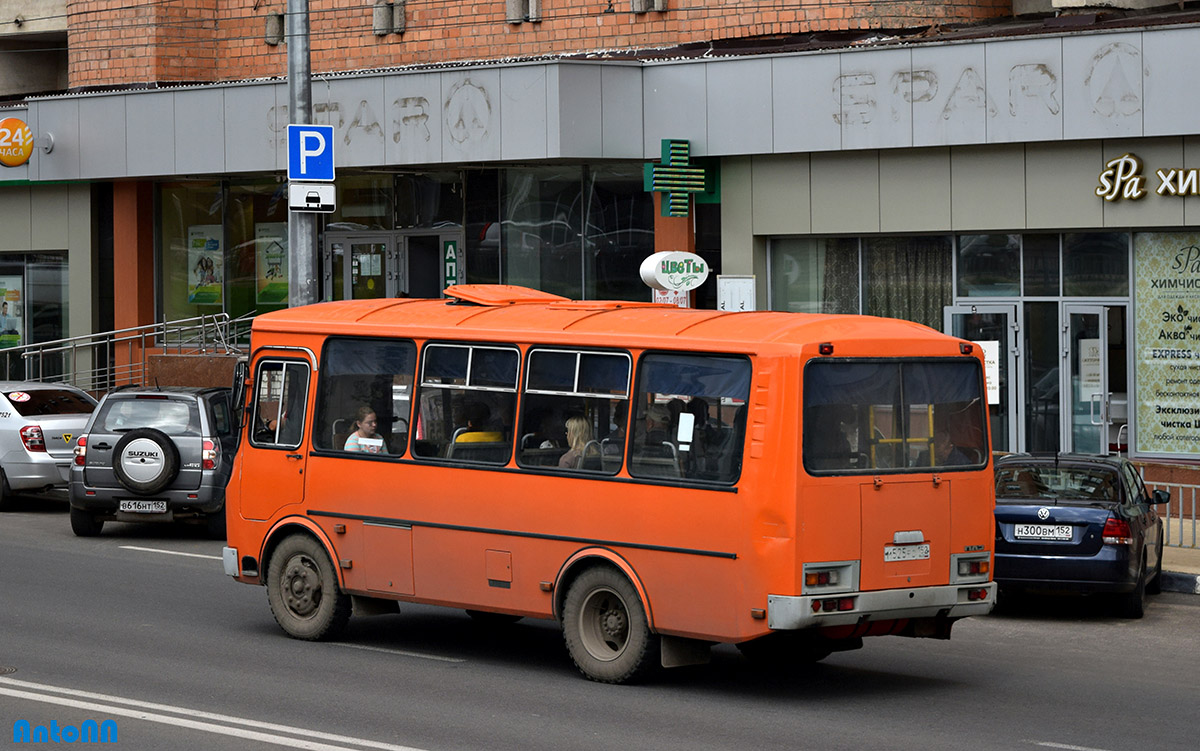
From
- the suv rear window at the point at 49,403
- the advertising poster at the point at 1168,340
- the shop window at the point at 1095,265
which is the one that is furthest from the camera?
the suv rear window at the point at 49,403

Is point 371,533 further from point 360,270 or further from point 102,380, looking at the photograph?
point 102,380

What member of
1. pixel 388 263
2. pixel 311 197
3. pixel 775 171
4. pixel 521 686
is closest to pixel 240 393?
pixel 521 686

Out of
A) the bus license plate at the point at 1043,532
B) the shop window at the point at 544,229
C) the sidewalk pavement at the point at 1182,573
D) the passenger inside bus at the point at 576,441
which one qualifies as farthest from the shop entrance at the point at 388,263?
the passenger inside bus at the point at 576,441

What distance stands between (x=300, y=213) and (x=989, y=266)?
28.1 ft

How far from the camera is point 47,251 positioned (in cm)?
3055

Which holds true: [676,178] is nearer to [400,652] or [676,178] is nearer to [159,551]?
[159,551]

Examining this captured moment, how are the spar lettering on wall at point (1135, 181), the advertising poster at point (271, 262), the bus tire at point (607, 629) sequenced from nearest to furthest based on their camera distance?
the bus tire at point (607, 629) → the spar lettering on wall at point (1135, 181) → the advertising poster at point (271, 262)

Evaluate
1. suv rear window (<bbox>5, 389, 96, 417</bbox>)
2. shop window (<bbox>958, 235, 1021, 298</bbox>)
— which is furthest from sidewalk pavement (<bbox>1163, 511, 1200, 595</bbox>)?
suv rear window (<bbox>5, 389, 96, 417</bbox>)

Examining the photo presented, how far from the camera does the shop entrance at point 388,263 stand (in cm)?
2673

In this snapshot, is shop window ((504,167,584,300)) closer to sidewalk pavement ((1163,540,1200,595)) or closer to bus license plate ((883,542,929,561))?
sidewalk pavement ((1163,540,1200,595))

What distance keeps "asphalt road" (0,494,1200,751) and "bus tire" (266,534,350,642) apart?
0.15 m

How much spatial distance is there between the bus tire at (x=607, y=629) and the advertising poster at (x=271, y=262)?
740 inches

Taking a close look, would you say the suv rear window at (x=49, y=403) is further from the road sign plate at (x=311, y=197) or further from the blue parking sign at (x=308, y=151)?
the blue parking sign at (x=308, y=151)

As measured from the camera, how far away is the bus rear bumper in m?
9.59
